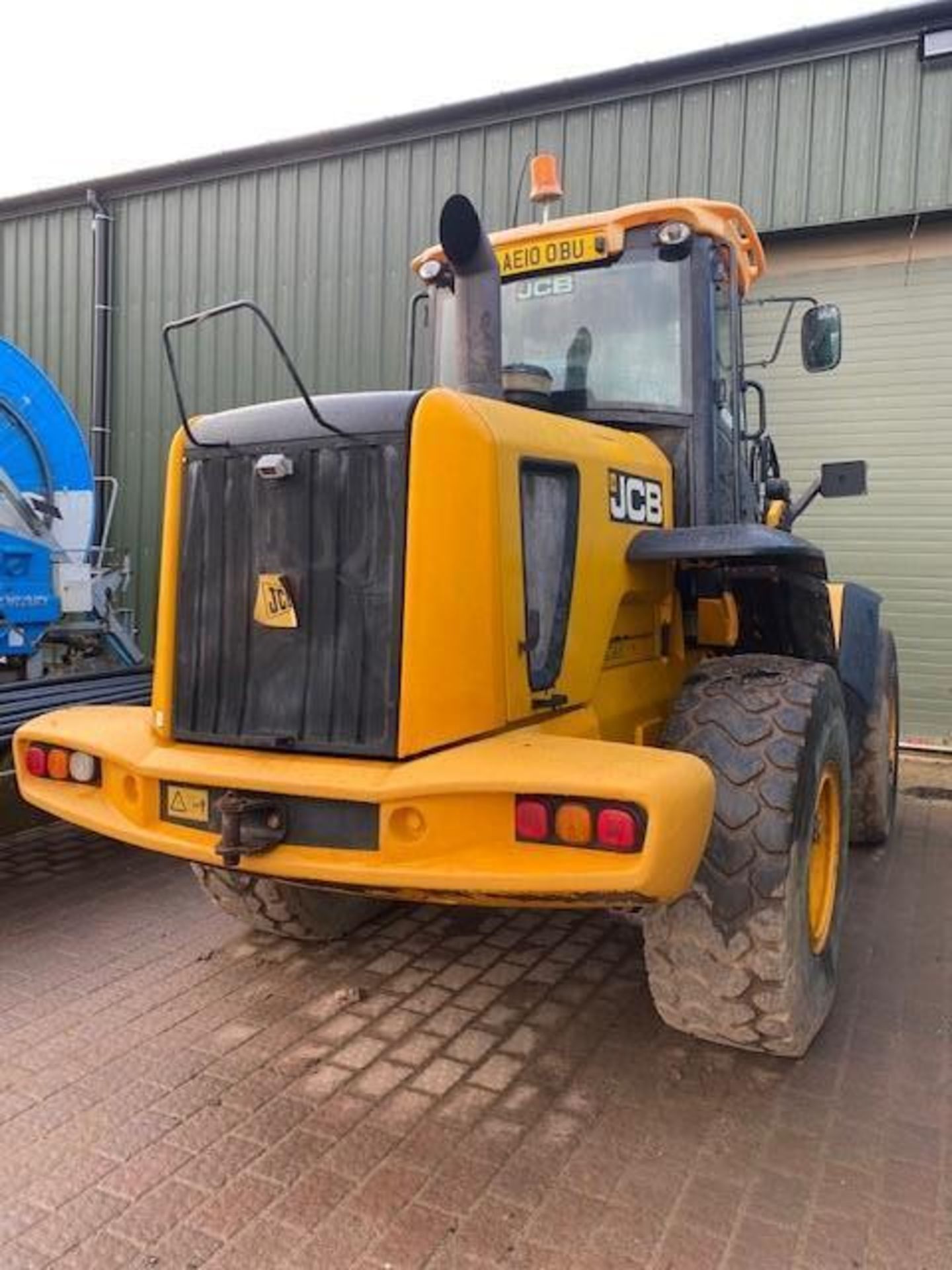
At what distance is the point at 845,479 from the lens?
4.19 meters

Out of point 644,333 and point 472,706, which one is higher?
point 644,333

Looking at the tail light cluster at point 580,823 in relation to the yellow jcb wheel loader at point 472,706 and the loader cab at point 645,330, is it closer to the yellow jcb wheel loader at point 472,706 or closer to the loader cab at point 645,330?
the yellow jcb wheel loader at point 472,706

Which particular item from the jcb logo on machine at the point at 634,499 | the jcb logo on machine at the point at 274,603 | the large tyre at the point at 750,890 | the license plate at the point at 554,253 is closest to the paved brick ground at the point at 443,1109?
the large tyre at the point at 750,890

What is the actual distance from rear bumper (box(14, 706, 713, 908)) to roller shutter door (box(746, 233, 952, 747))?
578cm

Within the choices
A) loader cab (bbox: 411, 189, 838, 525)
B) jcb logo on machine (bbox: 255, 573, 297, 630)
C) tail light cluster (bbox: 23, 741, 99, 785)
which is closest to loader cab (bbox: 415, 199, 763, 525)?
loader cab (bbox: 411, 189, 838, 525)

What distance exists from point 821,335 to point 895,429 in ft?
12.4

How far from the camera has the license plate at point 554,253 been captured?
12.5 ft

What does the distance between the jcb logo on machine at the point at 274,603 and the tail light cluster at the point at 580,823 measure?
0.84m

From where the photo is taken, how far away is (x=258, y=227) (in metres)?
9.45

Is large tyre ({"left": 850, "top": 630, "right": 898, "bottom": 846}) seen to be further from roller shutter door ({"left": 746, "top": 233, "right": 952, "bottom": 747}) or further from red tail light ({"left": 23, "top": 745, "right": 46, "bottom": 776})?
red tail light ({"left": 23, "top": 745, "right": 46, "bottom": 776})

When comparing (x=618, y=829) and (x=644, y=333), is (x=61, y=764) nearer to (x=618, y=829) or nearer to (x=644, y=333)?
(x=618, y=829)

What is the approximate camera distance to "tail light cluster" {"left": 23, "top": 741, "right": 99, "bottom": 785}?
9.87 ft

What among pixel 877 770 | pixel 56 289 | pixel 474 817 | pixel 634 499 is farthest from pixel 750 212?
pixel 56 289

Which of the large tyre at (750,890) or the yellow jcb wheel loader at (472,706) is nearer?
the yellow jcb wheel loader at (472,706)
